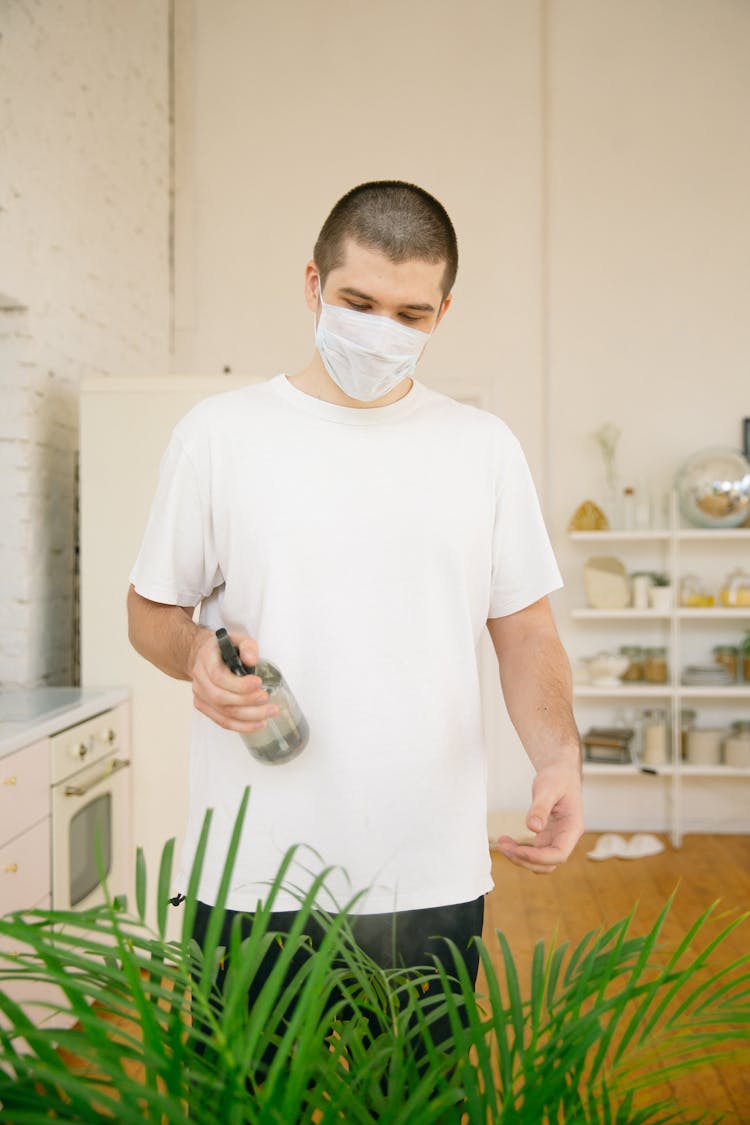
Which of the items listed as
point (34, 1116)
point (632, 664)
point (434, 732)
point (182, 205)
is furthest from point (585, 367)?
point (34, 1116)

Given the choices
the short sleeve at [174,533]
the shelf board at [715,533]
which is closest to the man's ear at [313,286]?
the short sleeve at [174,533]

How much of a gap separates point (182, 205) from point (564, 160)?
6.26ft

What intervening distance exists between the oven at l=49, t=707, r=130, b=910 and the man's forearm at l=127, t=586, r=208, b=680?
4.40 ft

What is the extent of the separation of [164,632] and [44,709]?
1.66 m

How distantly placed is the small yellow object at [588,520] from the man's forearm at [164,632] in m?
3.56

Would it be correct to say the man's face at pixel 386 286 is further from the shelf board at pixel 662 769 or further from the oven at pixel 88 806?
the shelf board at pixel 662 769

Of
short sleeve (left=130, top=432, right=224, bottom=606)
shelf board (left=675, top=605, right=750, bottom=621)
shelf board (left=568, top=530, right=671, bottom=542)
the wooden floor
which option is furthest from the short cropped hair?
shelf board (left=675, top=605, right=750, bottom=621)

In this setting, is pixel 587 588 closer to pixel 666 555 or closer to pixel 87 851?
pixel 666 555

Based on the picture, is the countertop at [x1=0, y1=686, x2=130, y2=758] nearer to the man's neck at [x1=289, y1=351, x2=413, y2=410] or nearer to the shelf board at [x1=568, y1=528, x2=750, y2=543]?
the man's neck at [x1=289, y1=351, x2=413, y2=410]

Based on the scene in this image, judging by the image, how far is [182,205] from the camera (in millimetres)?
5098

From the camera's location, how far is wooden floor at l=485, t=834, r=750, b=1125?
3.50 meters

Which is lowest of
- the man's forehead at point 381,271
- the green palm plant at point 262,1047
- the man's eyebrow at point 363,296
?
the green palm plant at point 262,1047

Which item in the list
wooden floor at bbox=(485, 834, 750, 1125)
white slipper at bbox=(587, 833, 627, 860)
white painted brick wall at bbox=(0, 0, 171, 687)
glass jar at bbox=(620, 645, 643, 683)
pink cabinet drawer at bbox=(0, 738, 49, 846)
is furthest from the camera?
glass jar at bbox=(620, 645, 643, 683)

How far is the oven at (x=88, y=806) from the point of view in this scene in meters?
2.69
